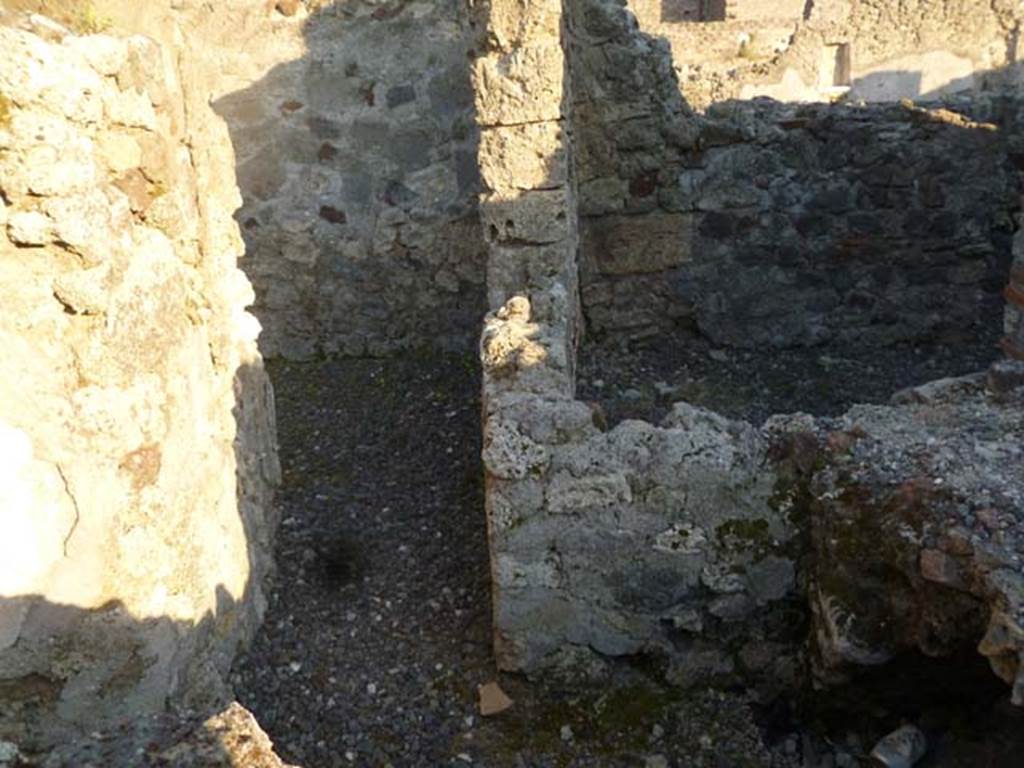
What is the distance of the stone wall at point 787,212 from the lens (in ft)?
16.0

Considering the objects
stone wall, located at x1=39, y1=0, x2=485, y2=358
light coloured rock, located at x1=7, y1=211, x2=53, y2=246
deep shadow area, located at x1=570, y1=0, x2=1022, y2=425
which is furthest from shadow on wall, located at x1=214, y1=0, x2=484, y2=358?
light coloured rock, located at x1=7, y1=211, x2=53, y2=246

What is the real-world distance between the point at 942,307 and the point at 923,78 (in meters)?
7.65

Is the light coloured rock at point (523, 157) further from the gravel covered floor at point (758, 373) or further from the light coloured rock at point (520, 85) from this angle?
the gravel covered floor at point (758, 373)

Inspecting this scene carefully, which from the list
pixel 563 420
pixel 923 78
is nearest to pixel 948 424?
pixel 563 420

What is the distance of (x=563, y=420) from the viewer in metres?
2.68

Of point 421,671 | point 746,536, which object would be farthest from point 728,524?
point 421,671

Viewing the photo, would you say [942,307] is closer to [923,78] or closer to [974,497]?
[974,497]

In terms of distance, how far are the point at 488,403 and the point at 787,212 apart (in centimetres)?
286

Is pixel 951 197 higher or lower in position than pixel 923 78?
lower

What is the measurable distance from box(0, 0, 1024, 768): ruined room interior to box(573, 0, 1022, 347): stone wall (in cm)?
2

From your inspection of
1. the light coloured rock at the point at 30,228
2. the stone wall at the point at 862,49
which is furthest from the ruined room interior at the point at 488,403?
the stone wall at the point at 862,49

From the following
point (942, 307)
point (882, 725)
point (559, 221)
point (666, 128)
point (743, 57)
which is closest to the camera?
point (882, 725)

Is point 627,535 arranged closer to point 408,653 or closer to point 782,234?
point 408,653

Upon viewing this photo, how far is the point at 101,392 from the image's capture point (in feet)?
7.07
